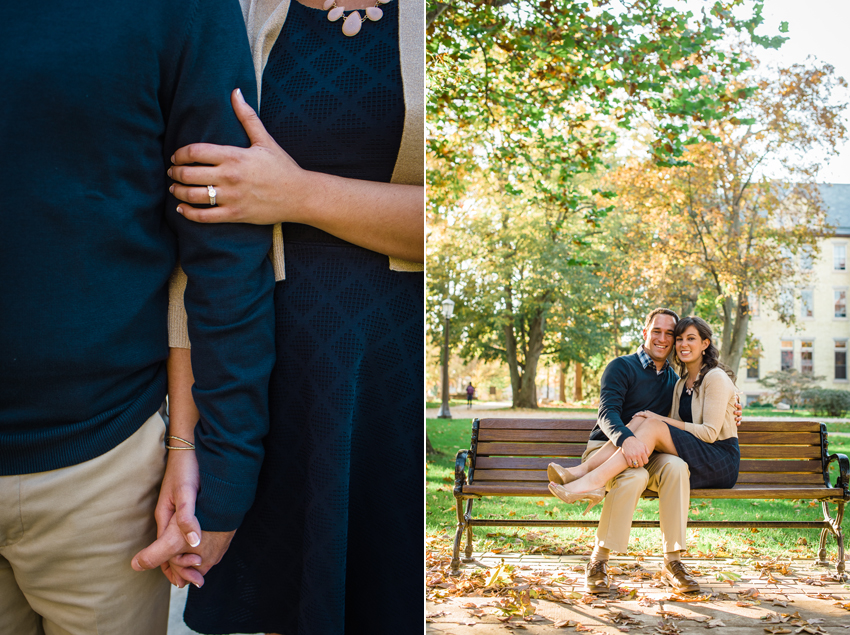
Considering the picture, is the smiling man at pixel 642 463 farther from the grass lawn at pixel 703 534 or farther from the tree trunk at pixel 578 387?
the tree trunk at pixel 578 387

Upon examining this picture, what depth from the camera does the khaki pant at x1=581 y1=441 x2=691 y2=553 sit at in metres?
2.60

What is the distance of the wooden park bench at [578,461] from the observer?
2.85m

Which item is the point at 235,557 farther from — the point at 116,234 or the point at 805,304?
the point at 805,304

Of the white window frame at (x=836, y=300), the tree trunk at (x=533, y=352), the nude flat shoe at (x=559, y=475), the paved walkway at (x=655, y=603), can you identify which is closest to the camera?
the paved walkway at (x=655, y=603)

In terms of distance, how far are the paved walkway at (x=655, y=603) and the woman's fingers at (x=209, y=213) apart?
201 cm

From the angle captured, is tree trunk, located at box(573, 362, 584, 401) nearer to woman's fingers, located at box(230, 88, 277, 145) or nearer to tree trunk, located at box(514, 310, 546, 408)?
tree trunk, located at box(514, 310, 546, 408)

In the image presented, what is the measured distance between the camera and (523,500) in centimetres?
474

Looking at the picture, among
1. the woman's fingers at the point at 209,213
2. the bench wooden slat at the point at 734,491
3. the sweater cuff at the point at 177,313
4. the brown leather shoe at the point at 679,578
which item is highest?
the woman's fingers at the point at 209,213

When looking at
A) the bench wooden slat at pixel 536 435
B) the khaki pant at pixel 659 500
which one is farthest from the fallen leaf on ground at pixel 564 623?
the bench wooden slat at pixel 536 435

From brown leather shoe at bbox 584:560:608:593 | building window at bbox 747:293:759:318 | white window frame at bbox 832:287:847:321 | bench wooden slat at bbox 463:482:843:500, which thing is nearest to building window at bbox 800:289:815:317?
white window frame at bbox 832:287:847:321

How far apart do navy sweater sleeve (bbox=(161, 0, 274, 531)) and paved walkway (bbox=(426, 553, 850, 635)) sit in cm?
176

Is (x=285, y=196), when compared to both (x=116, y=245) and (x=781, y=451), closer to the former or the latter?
(x=116, y=245)

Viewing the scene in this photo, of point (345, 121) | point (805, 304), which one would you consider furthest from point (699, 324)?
point (345, 121)

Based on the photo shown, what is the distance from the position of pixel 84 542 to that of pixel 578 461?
9.77 feet
